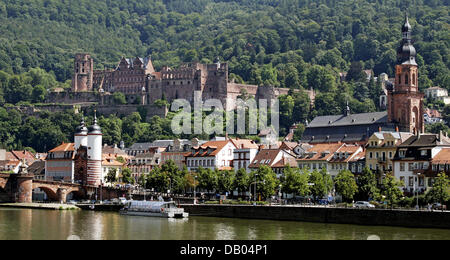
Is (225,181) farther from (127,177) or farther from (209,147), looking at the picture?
(127,177)

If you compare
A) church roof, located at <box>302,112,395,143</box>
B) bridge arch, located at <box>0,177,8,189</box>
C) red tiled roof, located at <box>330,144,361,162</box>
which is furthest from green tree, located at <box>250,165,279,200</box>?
church roof, located at <box>302,112,395,143</box>

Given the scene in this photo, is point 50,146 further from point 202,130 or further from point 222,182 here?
point 222,182

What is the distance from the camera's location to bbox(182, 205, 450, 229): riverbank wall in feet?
228

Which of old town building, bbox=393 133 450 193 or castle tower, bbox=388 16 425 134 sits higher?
castle tower, bbox=388 16 425 134

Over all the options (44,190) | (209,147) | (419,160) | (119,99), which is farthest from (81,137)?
(119,99)

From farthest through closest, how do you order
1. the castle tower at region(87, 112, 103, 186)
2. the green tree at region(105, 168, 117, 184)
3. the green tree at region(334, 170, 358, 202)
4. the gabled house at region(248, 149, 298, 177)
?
the green tree at region(105, 168, 117, 184) < the castle tower at region(87, 112, 103, 186) < the gabled house at region(248, 149, 298, 177) < the green tree at region(334, 170, 358, 202)

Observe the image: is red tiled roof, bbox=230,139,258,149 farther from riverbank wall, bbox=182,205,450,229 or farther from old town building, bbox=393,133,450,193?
old town building, bbox=393,133,450,193

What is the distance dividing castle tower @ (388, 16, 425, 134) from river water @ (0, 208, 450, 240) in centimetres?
6040

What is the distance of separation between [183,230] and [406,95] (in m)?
73.4

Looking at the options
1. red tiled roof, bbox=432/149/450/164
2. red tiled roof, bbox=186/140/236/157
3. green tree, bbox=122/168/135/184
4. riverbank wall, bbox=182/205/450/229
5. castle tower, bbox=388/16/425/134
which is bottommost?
riverbank wall, bbox=182/205/450/229

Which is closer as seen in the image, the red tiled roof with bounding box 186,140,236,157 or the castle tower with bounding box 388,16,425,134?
the red tiled roof with bounding box 186,140,236,157

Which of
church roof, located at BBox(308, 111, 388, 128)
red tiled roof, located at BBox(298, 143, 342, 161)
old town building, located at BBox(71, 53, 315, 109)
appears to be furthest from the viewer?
old town building, located at BBox(71, 53, 315, 109)

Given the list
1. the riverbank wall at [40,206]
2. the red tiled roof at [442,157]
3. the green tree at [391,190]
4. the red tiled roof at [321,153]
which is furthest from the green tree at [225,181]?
the red tiled roof at [442,157]
